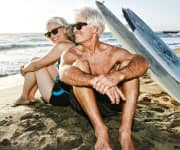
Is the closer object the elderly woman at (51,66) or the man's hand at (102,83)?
the man's hand at (102,83)

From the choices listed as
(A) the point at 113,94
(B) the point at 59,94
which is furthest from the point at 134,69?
(B) the point at 59,94

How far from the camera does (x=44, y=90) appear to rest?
12.3ft

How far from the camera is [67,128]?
3145 millimetres

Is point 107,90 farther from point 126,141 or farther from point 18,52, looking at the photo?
point 18,52

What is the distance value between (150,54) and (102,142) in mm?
3757

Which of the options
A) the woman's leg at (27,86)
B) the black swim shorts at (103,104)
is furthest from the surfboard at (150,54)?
the woman's leg at (27,86)

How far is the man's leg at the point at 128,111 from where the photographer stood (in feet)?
9.00

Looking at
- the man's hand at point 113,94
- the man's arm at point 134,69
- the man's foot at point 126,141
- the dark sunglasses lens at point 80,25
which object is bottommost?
the man's foot at point 126,141

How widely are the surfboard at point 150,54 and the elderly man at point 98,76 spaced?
197 centimetres

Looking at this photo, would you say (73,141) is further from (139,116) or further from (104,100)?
(139,116)

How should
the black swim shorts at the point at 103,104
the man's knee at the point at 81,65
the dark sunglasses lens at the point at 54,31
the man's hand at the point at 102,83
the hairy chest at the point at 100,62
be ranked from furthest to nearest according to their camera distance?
the dark sunglasses lens at the point at 54,31
the hairy chest at the point at 100,62
the black swim shorts at the point at 103,104
the man's knee at the point at 81,65
the man's hand at the point at 102,83

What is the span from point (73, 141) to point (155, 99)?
8.05 ft

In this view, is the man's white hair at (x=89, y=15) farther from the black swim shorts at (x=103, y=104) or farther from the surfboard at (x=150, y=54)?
the surfboard at (x=150, y=54)

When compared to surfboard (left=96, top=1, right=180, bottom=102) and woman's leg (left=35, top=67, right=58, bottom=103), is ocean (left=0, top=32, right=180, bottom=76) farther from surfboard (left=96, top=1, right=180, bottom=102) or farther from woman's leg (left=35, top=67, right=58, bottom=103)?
woman's leg (left=35, top=67, right=58, bottom=103)
